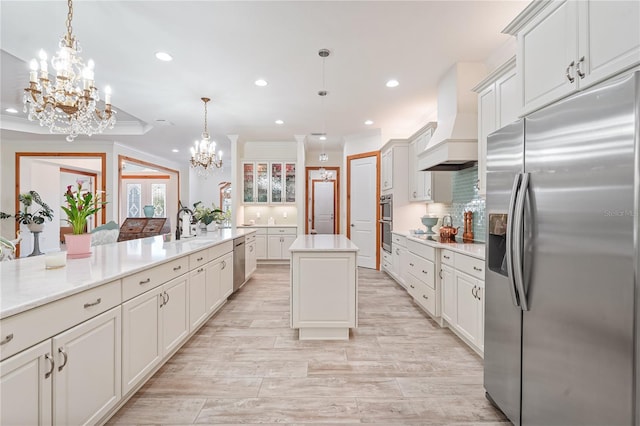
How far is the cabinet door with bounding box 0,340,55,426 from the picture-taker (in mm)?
1069

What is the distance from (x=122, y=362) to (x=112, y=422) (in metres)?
0.37

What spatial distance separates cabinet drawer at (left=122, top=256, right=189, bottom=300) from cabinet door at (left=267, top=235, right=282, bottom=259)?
13.7ft

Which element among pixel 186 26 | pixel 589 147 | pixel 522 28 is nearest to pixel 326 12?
pixel 186 26

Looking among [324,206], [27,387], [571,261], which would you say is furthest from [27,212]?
[571,261]

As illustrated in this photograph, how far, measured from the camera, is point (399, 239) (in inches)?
186

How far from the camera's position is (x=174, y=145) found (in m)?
7.56

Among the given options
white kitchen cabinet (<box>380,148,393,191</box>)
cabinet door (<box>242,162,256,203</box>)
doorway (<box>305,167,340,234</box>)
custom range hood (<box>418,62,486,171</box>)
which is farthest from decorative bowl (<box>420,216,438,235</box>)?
doorway (<box>305,167,340,234</box>)

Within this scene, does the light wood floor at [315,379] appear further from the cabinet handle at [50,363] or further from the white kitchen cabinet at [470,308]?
the cabinet handle at [50,363]

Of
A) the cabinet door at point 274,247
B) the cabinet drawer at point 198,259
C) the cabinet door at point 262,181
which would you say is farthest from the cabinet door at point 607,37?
the cabinet door at point 262,181

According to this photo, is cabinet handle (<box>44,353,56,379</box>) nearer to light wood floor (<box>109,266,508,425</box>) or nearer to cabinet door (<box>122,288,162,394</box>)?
cabinet door (<box>122,288,162,394</box>)

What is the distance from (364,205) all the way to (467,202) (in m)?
2.76

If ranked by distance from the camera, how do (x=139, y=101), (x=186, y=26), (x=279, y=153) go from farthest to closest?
(x=279, y=153) < (x=139, y=101) < (x=186, y=26)

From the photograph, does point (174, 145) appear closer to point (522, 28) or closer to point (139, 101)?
point (139, 101)

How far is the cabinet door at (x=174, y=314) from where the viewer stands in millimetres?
2184
